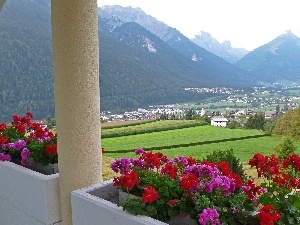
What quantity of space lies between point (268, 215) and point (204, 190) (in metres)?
0.34

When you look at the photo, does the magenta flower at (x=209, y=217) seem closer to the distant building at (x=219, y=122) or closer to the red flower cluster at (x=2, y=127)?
the red flower cluster at (x=2, y=127)

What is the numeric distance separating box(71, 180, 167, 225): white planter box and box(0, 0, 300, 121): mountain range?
9.02 m

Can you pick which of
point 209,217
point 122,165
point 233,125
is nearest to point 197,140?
point 233,125

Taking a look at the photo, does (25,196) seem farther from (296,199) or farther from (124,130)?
(124,130)

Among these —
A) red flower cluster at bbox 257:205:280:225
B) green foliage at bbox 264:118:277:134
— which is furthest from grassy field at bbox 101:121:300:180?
red flower cluster at bbox 257:205:280:225

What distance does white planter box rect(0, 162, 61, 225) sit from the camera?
2.09m

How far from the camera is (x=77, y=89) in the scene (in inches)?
74.5

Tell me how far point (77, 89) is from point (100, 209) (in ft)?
2.12

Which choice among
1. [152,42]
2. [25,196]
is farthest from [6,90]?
[152,42]

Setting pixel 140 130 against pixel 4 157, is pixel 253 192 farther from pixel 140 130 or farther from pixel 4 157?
pixel 140 130

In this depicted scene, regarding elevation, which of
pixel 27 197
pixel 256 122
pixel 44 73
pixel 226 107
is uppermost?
pixel 27 197

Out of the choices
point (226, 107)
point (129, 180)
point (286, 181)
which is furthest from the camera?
point (226, 107)

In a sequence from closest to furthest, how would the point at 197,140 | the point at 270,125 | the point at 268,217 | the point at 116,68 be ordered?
the point at 268,217
the point at 197,140
the point at 270,125
the point at 116,68

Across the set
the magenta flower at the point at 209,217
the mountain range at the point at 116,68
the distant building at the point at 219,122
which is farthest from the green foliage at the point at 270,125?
the magenta flower at the point at 209,217
